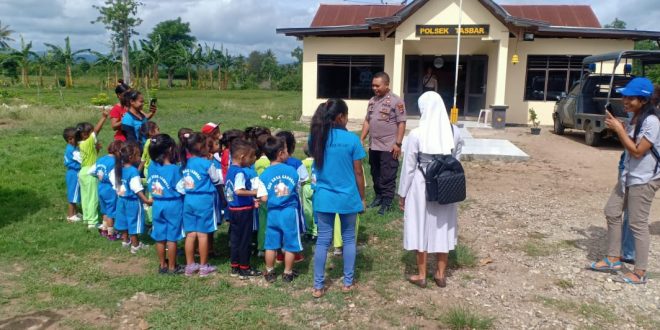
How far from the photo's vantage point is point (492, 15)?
1549 cm

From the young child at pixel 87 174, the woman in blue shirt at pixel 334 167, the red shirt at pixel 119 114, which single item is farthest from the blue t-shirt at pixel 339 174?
the young child at pixel 87 174

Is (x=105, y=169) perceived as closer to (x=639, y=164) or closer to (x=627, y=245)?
(x=639, y=164)

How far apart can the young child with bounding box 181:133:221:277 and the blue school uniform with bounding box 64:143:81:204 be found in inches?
84.4

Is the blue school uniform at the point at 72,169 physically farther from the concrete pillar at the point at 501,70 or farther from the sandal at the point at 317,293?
the concrete pillar at the point at 501,70

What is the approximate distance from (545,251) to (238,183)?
3.11m

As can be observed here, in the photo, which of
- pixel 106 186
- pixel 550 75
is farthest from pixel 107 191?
pixel 550 75

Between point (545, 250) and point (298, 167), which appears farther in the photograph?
point (545, 250)

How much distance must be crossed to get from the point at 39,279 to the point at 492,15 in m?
14.7

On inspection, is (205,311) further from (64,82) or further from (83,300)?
(64,82)

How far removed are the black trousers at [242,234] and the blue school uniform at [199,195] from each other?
0.66ft

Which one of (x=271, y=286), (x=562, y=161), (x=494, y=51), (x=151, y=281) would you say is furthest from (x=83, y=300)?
(x=494, y=51)

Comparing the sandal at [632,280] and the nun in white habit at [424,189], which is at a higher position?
the nun in white habit at [424,189]

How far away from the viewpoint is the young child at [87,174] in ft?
18.3

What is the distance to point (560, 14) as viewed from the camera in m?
21.2
